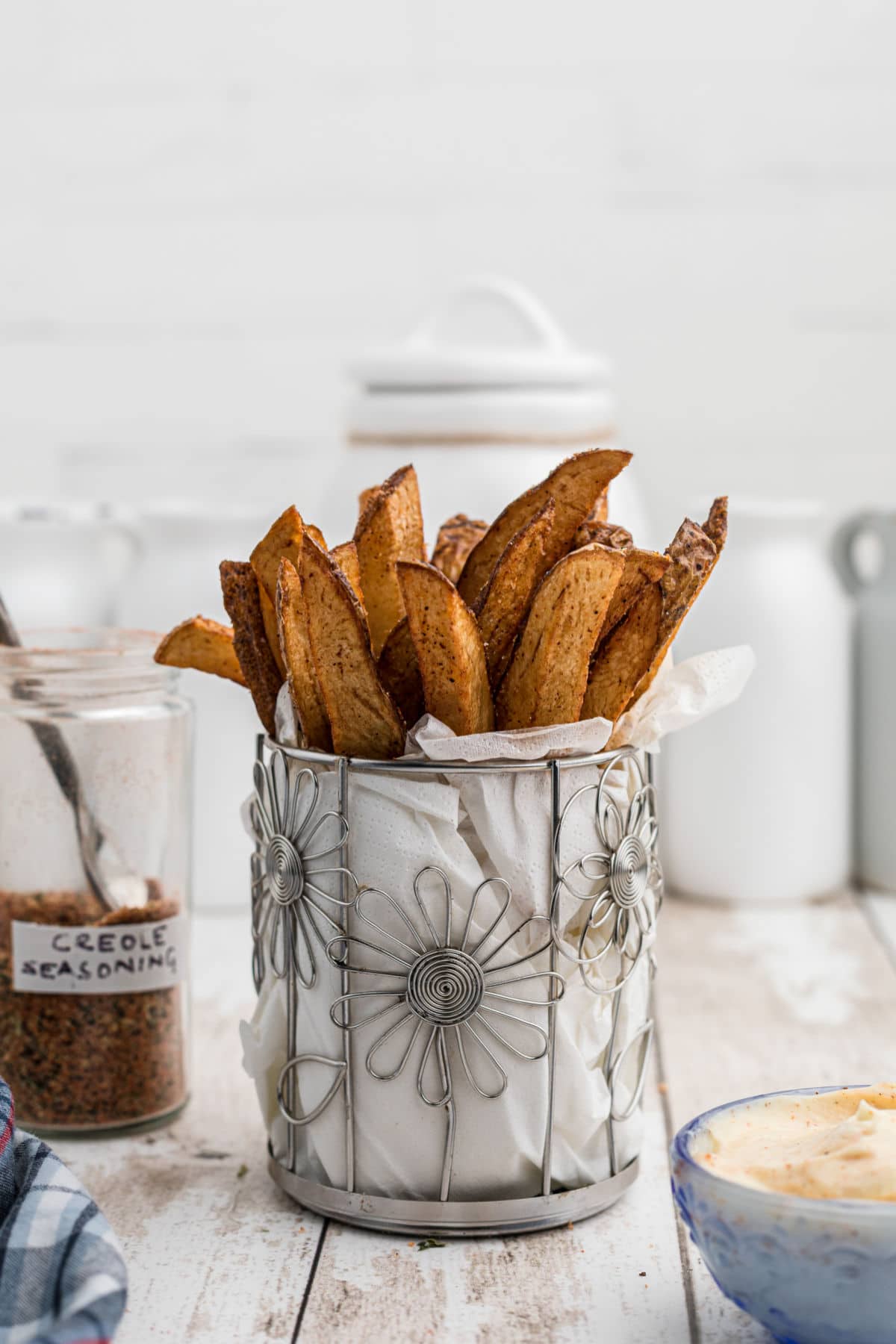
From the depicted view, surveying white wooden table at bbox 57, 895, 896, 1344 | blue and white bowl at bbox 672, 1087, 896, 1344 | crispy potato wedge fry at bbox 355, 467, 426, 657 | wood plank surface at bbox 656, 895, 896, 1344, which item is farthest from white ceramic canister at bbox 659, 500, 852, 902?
blue and white bowl at bbox 672, 1087, 896, 1344

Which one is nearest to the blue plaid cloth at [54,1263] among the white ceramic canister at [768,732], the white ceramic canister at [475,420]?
the white ceramic canister at [475,420]

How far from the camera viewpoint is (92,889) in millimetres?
819

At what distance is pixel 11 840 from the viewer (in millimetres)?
822

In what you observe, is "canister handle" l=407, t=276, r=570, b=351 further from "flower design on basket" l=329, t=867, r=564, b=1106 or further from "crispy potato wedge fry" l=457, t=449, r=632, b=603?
"flower design on basket" l=329, t=867, r=564, b=1106

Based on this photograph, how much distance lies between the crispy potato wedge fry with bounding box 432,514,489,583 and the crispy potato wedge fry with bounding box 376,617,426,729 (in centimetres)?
8

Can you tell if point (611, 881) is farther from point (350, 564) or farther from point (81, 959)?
point (81, 959)

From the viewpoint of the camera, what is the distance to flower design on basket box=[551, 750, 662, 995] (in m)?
0.68

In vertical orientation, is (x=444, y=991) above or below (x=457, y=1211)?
above

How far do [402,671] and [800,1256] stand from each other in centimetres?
31

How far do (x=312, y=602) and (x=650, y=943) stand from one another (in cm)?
25

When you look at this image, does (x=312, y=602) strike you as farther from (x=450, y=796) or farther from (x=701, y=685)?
(x=701, y=685)

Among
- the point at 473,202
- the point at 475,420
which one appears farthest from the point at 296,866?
the point at 473,202

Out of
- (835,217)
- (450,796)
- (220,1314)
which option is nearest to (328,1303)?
(220,1314)

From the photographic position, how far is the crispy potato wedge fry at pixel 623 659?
670 millimetres
